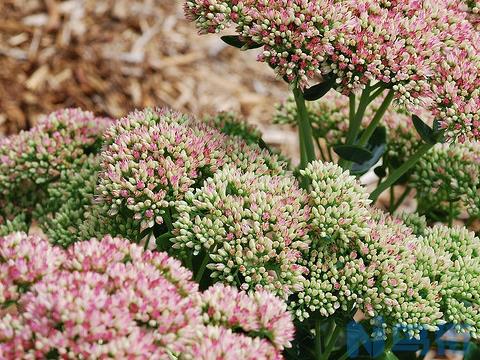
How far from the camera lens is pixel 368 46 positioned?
210 centimetres

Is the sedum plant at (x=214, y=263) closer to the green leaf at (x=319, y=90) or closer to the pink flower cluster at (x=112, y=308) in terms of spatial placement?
the pink flower cluster at (x=112, y=308)

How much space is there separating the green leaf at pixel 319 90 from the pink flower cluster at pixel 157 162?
208 millimetres

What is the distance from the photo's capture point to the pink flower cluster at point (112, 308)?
59.2 inches

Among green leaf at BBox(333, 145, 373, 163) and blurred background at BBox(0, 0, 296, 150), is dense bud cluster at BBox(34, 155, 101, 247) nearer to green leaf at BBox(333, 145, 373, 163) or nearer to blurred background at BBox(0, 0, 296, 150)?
green leaf at BBox(333, 145, 373, 163)

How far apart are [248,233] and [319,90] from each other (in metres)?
0.52

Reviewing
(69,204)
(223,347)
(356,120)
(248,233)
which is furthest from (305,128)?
(223,347)

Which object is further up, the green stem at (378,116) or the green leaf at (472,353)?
the green stem at (378,116)

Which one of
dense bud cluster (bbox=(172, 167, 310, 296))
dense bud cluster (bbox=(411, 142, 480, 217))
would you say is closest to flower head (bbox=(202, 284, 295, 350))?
dense bud cluster (bbox=(172, 167, 310, 296))

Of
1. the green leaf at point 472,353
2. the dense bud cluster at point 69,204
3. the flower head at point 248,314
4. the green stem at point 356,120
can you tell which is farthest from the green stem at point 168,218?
the green leaf at point 472,353

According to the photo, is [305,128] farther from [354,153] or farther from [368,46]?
[368,46]

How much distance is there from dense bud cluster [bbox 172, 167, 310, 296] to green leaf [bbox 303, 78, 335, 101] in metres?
0.35

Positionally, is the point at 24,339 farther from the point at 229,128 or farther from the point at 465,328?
the point at 229,128

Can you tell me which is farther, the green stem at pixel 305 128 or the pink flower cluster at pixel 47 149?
the pink flower cluster at pixel 47 149

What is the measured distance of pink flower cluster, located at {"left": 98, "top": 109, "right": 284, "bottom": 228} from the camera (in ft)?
6.75
